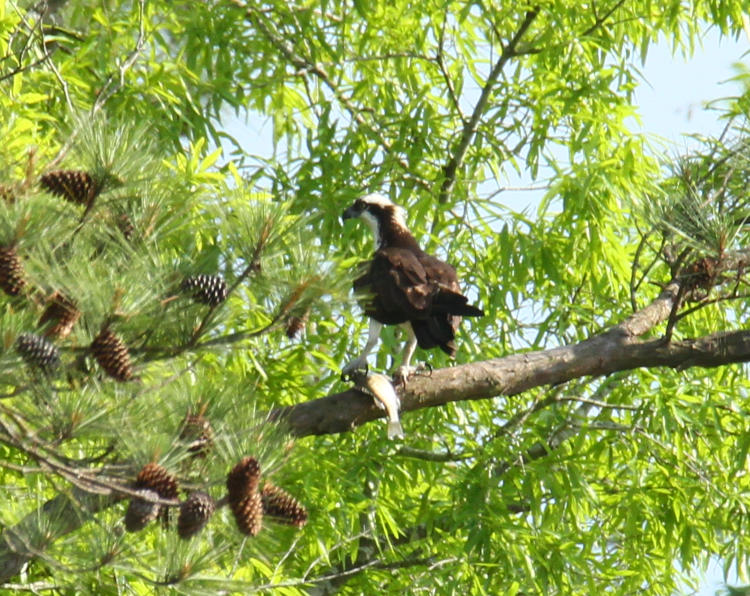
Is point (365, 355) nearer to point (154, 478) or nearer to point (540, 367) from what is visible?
point (540, 367)

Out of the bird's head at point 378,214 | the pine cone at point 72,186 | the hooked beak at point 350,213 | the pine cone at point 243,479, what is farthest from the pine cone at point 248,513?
the hooked beak at point 350,213

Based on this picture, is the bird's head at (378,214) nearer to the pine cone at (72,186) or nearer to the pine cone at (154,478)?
the pine cone at (72,186)

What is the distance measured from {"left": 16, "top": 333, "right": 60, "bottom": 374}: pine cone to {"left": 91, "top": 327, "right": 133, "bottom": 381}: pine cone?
0.08 meters

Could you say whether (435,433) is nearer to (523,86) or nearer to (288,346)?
(288,346)

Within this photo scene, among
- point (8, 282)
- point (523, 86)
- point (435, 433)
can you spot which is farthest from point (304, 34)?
point (8, 282)

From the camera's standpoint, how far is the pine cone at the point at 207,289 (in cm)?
274

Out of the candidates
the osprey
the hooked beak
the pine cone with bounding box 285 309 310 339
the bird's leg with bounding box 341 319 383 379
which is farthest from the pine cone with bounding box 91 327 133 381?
the hooked beak

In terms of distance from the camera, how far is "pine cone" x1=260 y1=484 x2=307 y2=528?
2.82 metres

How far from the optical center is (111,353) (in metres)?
2.53

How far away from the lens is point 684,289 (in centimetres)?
412

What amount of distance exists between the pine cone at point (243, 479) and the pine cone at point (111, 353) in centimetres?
31

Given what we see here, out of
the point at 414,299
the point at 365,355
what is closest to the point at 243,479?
the point at 365,355

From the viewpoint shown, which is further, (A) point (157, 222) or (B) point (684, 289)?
(B) point (684, 289)

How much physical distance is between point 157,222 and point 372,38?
13.9 ft
